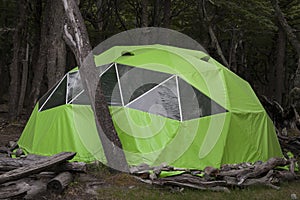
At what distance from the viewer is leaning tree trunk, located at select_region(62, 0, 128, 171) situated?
24.4ft

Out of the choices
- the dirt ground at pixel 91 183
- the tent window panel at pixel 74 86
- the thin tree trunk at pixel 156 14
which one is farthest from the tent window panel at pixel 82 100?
the thin tree trunk at pixel 156 14

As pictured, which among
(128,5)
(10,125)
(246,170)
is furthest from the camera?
(128,5)

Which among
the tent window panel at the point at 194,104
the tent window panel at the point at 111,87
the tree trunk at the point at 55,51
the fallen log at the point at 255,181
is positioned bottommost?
the fallen log at the point at 255,181

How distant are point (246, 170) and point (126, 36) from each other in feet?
33.0

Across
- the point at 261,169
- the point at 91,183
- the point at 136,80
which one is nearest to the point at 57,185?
the point at 91,183

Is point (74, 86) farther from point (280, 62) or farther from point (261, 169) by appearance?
point (280, 62)

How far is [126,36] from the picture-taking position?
16.1 m

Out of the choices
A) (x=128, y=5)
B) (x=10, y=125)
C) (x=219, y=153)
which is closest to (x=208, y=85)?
(x=219, y=153)

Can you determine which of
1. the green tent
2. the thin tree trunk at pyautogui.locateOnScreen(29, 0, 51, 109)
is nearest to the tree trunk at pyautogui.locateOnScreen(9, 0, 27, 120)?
the thin tree trunk at pyautogui.locateOnScreen(29, 0, 51, 109)

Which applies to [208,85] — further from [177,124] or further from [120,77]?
[120,77]

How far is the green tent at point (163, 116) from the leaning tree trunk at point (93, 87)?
18.8 inches

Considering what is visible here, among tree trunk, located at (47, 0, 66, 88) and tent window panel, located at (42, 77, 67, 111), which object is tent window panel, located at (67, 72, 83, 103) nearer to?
tent window panel, located at (42, 77, 67, 111)

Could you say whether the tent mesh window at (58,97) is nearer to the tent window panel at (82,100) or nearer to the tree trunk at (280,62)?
the tent window panel at (82,100)

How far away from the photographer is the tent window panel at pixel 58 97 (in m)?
8.92
